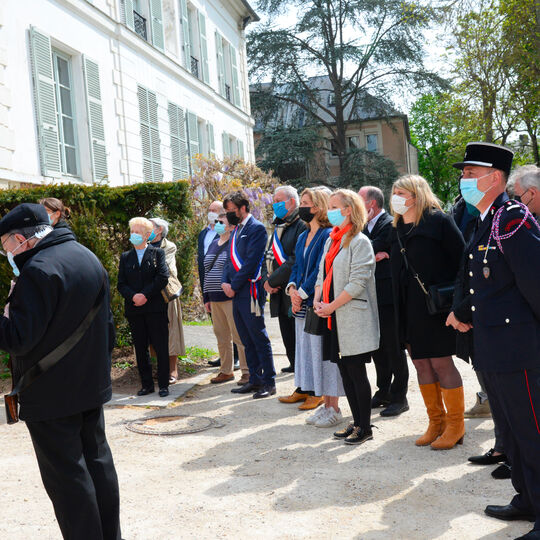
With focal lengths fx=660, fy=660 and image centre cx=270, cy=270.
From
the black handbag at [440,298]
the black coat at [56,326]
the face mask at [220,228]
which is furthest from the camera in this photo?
the face mask at [220,228]

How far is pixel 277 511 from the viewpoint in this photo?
3.98 metres

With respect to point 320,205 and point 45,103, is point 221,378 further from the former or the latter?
point 45,103

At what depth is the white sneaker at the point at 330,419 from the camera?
580 centimetres

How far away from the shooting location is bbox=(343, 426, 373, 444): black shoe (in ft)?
17.1

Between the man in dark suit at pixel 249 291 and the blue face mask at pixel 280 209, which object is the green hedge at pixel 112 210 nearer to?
the man in dark suit at pixel 249 291

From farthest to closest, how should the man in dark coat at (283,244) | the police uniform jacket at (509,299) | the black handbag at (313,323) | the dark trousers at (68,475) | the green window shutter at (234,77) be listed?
the green window shutter at (234,77) < the man in dark coat at (283,244) < the black handbag at (313,323) < the police uniform jacket at (509,299) < the dark trousers at (68,475)

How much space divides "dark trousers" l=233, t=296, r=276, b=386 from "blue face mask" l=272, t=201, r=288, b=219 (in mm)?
971

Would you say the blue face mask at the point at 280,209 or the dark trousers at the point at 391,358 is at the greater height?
the blue face mask at the point at 280,209

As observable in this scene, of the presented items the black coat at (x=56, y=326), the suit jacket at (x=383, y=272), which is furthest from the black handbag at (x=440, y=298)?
the black coat at (x=56, y=326)

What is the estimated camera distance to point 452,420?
16.5 feet

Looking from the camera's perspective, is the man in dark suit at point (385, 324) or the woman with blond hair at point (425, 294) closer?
the woman with blond hair at point (425, 294)

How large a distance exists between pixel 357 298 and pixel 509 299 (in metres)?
1.90

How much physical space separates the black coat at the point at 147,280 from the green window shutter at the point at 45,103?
15.9ft

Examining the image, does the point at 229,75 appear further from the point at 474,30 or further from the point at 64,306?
the point at 64,306
